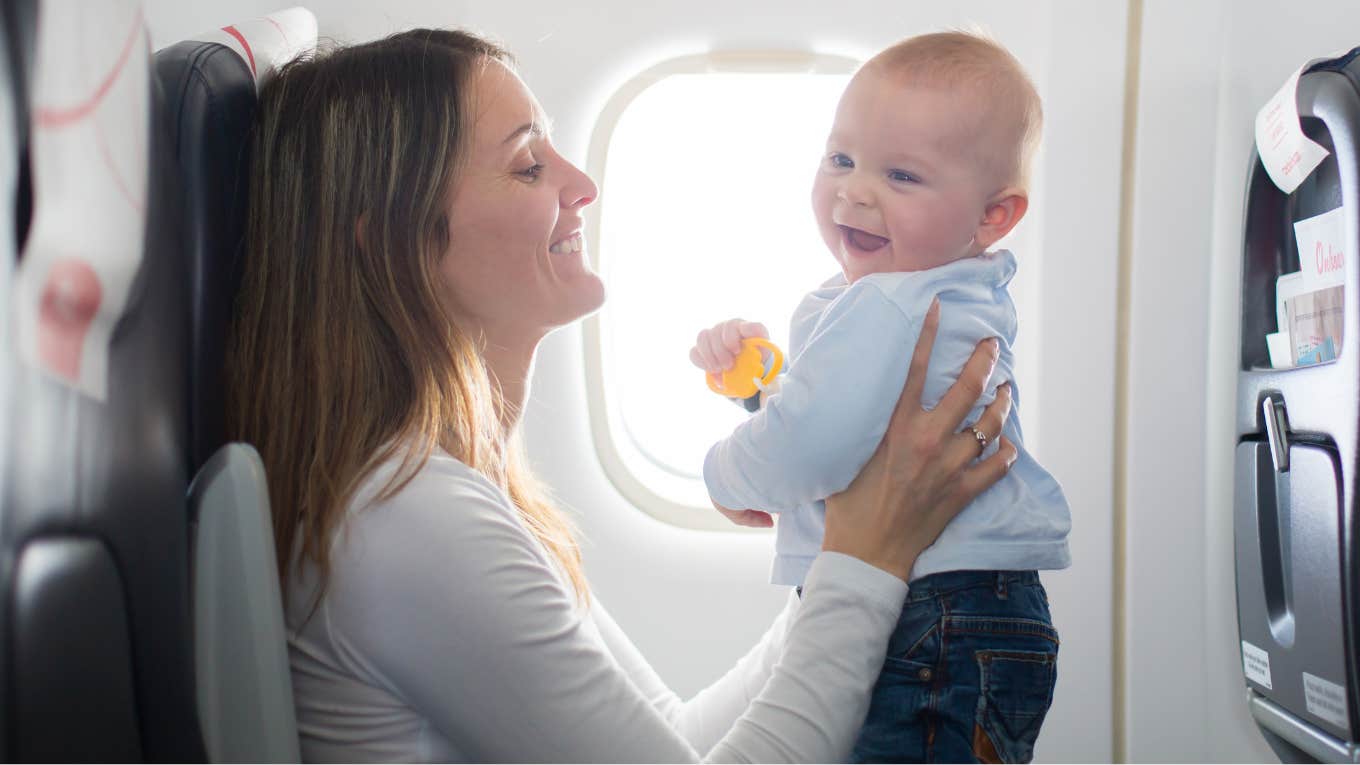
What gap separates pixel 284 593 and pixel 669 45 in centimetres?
117

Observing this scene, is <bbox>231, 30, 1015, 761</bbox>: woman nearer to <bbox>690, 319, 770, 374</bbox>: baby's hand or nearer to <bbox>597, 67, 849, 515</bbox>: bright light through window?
<bbox>690, 319, 770, 374</bbox>: baby's hand

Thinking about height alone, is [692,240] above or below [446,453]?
above

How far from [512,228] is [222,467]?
0.54 meters

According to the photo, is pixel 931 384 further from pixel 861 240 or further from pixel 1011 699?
pixel 1011 699

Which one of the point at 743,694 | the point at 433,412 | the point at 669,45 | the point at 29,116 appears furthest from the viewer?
the point at 669,45

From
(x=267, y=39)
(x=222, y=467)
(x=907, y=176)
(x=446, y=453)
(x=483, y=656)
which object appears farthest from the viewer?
(x=267, y=39)

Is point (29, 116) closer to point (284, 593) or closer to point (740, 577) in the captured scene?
point (284, 593)

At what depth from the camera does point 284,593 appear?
1031mm

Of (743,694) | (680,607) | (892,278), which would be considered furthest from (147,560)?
(680,607)

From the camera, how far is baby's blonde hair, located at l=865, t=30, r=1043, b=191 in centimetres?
119

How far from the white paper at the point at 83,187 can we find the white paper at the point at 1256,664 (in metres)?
1.67

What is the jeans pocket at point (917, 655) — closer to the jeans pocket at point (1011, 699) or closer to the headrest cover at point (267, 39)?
the jeans pocket at point (1011, 699)

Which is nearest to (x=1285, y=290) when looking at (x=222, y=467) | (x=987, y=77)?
(x=987, y=77)

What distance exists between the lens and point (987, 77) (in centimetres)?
119
